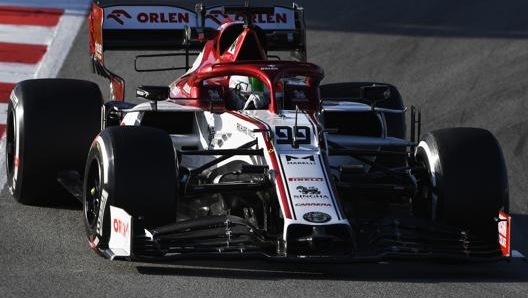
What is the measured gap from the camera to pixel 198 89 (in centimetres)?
1126

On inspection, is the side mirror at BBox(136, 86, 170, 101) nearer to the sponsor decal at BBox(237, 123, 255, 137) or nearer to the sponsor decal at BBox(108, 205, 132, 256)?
the sponsor decal at BBox(237, 123, 255, 137)

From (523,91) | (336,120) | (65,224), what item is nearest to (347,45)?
(523,91)

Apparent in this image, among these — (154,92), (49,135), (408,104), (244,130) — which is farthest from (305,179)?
(408,104)

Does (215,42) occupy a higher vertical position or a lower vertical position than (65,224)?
higher

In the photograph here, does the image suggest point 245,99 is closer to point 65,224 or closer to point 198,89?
point 198,89

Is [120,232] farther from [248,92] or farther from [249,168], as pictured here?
[248,92]

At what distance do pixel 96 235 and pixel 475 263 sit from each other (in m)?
2.68

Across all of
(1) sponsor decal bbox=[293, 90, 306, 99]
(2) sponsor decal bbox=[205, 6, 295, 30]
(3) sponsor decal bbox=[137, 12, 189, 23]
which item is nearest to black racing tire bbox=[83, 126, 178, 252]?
(1) sponsor decal bbox=[293, 90, 306, 99]

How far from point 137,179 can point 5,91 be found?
625 centimetres

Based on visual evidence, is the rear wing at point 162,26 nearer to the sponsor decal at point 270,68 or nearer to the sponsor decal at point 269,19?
the sponsor decal at point 269,19

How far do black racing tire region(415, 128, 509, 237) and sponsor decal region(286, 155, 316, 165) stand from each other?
3.24 ft

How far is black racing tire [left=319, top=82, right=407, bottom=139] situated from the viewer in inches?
496

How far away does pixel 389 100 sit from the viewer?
12680 millimetres

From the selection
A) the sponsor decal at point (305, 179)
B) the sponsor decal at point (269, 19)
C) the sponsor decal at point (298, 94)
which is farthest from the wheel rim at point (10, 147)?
the sponsor decal at point (305, 179)
